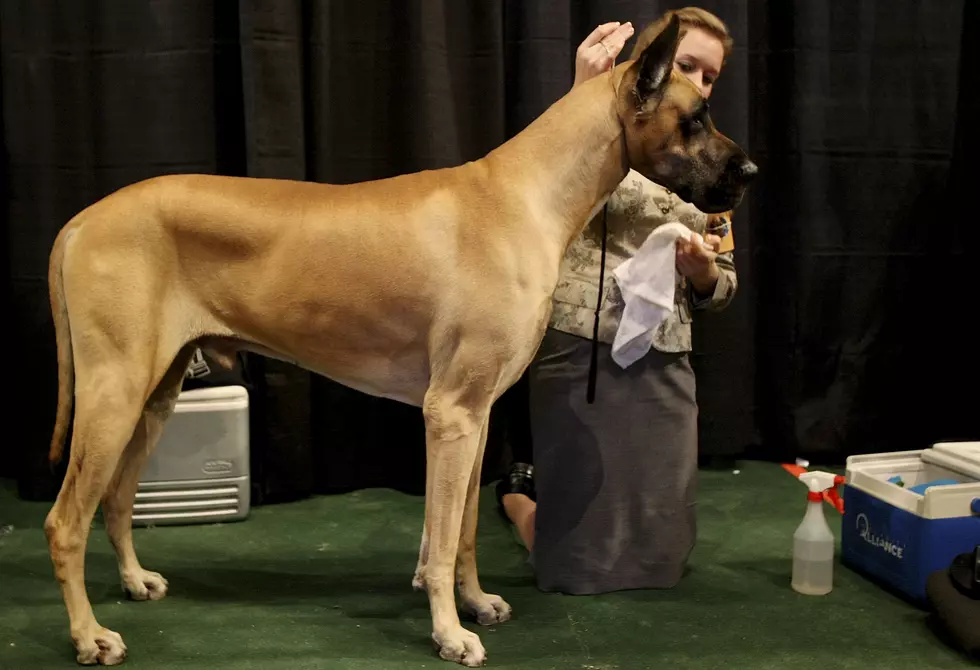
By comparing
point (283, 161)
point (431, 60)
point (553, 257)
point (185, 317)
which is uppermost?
point (431, 60)

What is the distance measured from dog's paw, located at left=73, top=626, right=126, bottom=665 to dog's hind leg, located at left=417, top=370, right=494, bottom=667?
687 mm

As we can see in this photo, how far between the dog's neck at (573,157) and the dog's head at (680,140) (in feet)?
0.13

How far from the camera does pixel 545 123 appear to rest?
211 cm

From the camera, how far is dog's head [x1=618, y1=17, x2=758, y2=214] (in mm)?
1979

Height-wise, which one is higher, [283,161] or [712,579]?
[283,161]

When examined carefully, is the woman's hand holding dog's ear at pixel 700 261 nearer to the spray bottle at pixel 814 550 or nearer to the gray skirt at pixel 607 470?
the gray skirt at pixel 607 470

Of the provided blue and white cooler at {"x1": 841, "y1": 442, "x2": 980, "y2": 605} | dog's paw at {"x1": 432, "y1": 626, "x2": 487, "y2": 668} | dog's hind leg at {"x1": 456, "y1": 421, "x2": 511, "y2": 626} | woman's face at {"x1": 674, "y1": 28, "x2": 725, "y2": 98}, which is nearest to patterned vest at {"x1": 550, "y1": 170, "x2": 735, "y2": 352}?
woman's face at {"x1": 674, "y1": 28, "x2": 725, "y2": 98}

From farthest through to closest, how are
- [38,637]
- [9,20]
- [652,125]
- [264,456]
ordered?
[264,456], [9,20], [38,637], [652,125]

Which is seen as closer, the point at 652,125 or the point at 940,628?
the point at 652,125

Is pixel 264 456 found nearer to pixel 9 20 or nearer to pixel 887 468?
pixel 9 20

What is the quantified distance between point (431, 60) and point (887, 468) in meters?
1.94

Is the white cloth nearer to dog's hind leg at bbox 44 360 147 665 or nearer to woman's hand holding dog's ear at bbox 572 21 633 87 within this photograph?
woman's hand holding dog's ear at bbox 572 21 633 87

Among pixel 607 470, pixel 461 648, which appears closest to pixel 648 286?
pixel 607 470

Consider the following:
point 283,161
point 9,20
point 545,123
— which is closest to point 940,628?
point 545,123
